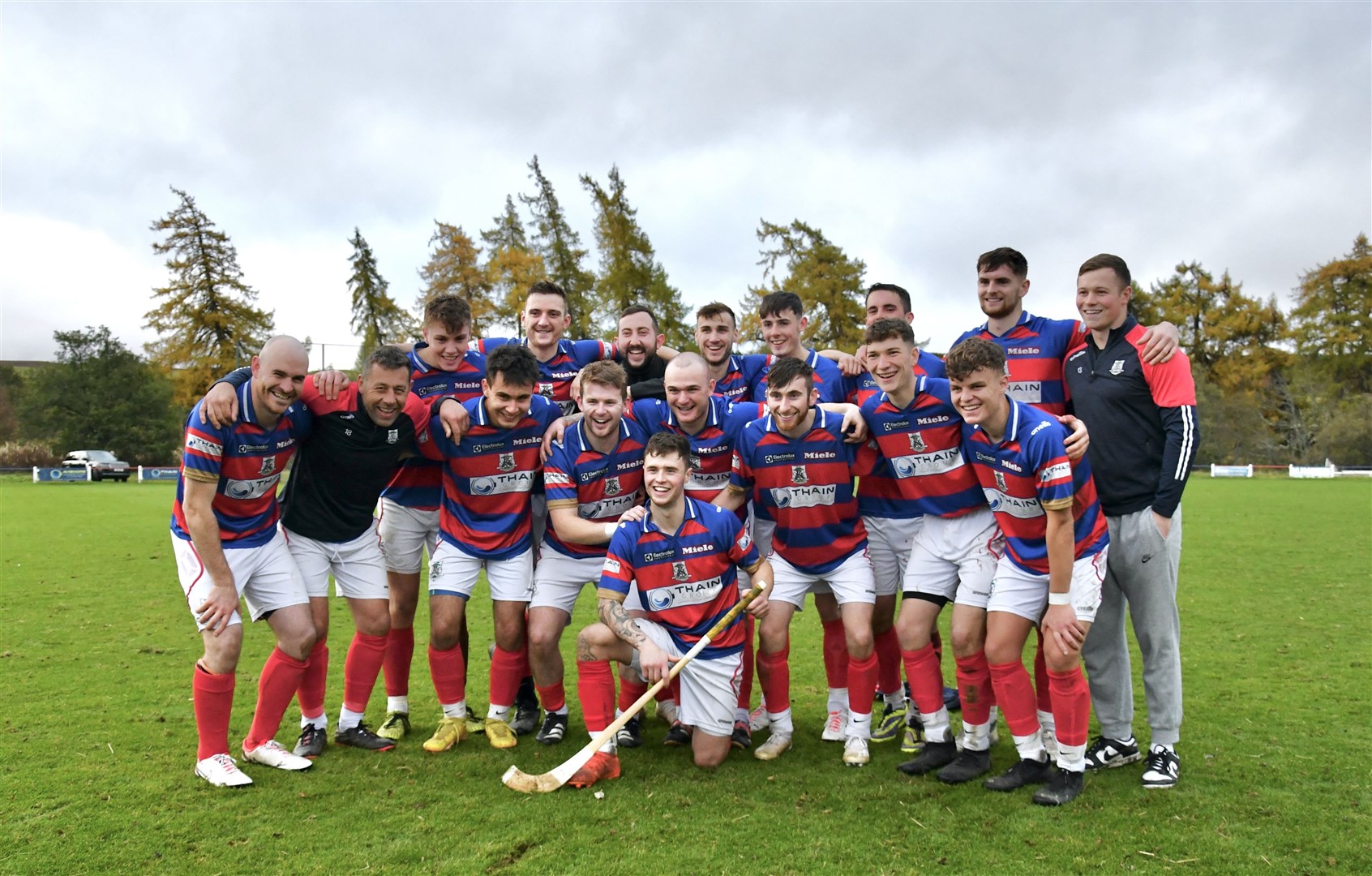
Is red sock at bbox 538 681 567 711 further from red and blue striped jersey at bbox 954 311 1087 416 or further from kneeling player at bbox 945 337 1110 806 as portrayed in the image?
red and blue striped jersey at bbox 954 311 1087 416

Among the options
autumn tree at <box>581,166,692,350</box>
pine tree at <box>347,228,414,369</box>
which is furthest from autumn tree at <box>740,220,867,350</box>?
pine tree at <box>347,228,414,369</box>

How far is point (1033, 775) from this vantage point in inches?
149

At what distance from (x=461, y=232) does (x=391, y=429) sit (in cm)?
3229

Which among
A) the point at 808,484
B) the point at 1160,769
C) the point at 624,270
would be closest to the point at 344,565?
the point at 808,484

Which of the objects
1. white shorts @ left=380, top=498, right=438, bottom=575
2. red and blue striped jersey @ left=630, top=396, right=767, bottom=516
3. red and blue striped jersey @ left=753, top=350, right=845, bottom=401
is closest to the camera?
red and blue striped jersey @ left=630, top=396, right=767, bottom=516

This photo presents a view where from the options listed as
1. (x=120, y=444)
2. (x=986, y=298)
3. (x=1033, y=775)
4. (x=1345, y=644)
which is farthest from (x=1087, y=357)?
(x=120, y=444)

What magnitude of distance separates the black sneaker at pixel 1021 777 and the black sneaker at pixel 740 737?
48.3 inches

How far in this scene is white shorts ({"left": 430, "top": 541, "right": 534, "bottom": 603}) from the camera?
450 cm

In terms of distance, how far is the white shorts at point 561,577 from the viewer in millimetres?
4516

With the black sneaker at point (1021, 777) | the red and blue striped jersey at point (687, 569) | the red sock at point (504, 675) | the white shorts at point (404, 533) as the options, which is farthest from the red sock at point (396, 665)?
the black sneaker at point (1021, 777)

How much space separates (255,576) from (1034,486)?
12.2 feet

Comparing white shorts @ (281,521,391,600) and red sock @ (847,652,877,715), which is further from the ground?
white shorts @ (281,521,391,600)

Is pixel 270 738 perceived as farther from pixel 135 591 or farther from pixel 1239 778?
pixel 135 591

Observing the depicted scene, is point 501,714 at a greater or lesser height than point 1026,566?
lesser
